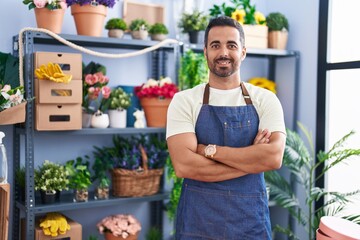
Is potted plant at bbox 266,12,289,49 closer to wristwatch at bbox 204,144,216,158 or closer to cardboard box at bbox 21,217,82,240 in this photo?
wristwatch at bbox 204,144,216,158

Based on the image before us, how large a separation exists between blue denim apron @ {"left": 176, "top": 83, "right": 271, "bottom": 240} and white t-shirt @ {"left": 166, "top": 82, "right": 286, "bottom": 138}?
0.03 m

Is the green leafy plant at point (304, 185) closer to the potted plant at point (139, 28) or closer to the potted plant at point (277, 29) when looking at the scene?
the potted plant at point (277, 29)

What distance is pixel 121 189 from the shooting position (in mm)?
3061

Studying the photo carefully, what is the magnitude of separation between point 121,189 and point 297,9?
1928 millimetres

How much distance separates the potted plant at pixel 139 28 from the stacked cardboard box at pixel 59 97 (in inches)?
19.4

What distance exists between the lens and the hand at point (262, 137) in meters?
2.11

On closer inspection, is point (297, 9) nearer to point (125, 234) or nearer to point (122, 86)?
point (122, 86)

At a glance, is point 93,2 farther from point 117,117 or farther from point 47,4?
point 117,117

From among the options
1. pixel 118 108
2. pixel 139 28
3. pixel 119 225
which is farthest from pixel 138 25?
pixel 119 225

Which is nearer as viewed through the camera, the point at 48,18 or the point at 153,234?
the point at 48,18

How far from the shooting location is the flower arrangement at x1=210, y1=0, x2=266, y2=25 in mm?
3459

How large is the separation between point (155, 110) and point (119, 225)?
0.77 meters

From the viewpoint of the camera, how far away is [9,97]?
Answer: 2518mm

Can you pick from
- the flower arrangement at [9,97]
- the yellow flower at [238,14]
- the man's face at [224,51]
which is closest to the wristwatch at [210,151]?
the man's face at [224,51]
